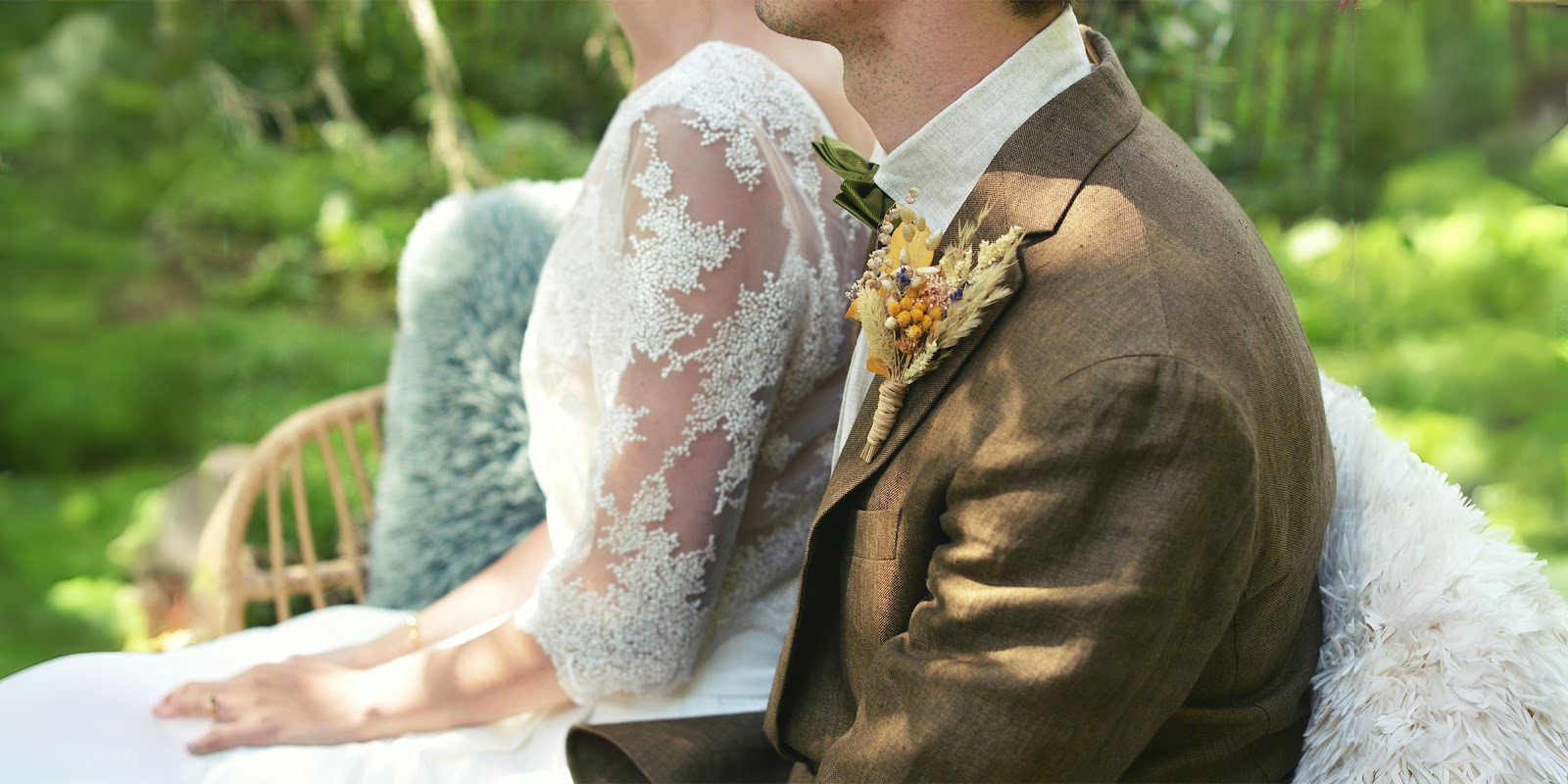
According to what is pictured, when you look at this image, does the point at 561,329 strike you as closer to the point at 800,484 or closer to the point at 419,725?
the point at 800,484

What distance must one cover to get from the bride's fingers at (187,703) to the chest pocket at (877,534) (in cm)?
98

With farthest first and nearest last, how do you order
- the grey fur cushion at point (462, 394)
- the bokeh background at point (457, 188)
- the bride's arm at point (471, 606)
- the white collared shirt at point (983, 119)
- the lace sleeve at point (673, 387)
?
1. the bokeh background at point (457, 188)
2. the grey fur cushion at point (462, 394)
3. the bride's arm at point (471, 606)
4. the lace sleeve at point (673, 387)
5. the white collared shirt at point (983, 119)

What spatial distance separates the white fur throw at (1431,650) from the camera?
104cm

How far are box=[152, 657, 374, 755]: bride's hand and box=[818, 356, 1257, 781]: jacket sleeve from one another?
84 centimetres

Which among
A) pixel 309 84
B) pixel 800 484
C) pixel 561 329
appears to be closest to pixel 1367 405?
pixel 800 484

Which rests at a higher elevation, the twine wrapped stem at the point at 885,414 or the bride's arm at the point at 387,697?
the twine wrapped stem at the point at 885,414

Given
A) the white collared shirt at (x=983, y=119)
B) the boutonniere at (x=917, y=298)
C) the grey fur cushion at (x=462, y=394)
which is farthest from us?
the grey fur cushion at (x=462, y=394)

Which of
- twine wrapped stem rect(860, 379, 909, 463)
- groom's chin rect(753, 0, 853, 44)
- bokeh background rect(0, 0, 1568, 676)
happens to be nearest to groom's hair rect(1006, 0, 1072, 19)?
groom's chin rect(753, 0, 853, 44)

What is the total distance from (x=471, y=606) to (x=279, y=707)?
33 cm

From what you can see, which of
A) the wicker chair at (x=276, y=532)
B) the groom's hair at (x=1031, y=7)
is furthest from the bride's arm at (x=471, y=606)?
the groom's hair at (x=1031, y=7)

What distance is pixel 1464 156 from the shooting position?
130 inches

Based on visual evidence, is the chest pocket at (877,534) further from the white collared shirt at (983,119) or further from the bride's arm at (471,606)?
the bride's arm at (471,606)

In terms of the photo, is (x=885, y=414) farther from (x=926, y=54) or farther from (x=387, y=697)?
(x=387, y=697)

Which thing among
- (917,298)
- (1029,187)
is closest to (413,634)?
(917,298)
